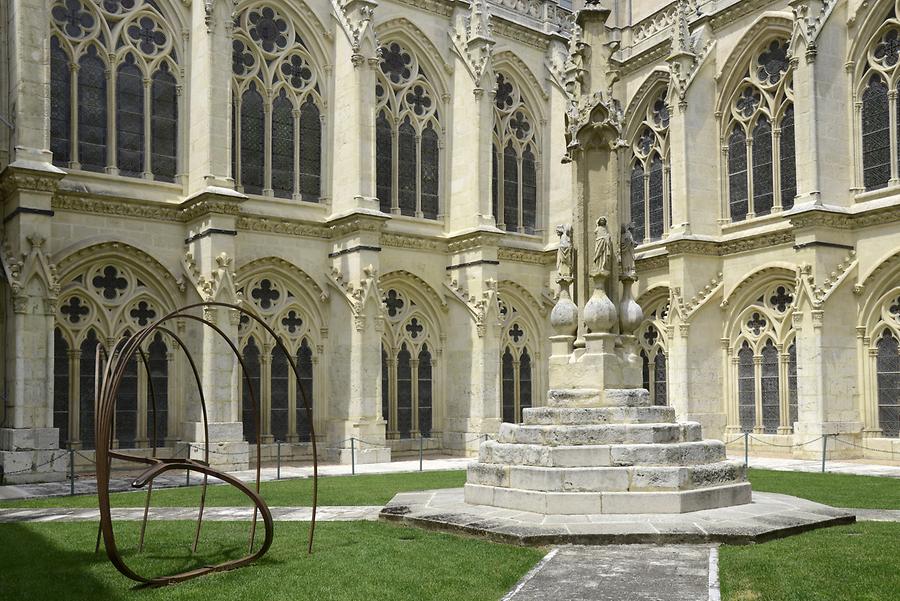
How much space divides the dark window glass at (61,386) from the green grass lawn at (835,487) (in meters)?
14.4

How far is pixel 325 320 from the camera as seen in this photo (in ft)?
77.8

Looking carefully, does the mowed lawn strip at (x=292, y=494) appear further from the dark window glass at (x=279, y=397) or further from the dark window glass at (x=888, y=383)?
the dark window glass at (x=888, y=383)

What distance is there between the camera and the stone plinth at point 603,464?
10.6 meters

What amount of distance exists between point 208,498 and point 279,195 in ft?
34.8

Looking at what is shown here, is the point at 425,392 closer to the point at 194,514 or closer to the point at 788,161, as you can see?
the point at 788,161

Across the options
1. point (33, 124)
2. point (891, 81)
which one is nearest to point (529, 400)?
point (891, 81)

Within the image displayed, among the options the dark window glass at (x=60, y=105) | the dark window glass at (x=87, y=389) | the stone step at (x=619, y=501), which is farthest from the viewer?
the dark window glass at (x=60, y=105)

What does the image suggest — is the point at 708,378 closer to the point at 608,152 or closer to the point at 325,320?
the point at 325,320

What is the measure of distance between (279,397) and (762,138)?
1498 cm

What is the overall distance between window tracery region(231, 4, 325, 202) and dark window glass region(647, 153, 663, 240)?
1049cm

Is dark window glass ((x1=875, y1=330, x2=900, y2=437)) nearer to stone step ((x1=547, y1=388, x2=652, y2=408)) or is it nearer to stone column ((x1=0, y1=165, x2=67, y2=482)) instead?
stone step ((x1=547, y1=388, x2=652, y2=408))

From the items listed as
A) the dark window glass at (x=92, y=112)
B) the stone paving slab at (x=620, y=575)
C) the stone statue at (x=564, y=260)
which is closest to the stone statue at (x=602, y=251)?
the stone statue at (x=564, y=260)

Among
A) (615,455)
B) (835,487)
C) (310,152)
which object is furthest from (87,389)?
(835,487)

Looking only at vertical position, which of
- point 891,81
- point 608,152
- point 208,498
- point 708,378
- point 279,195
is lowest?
point 208,498
